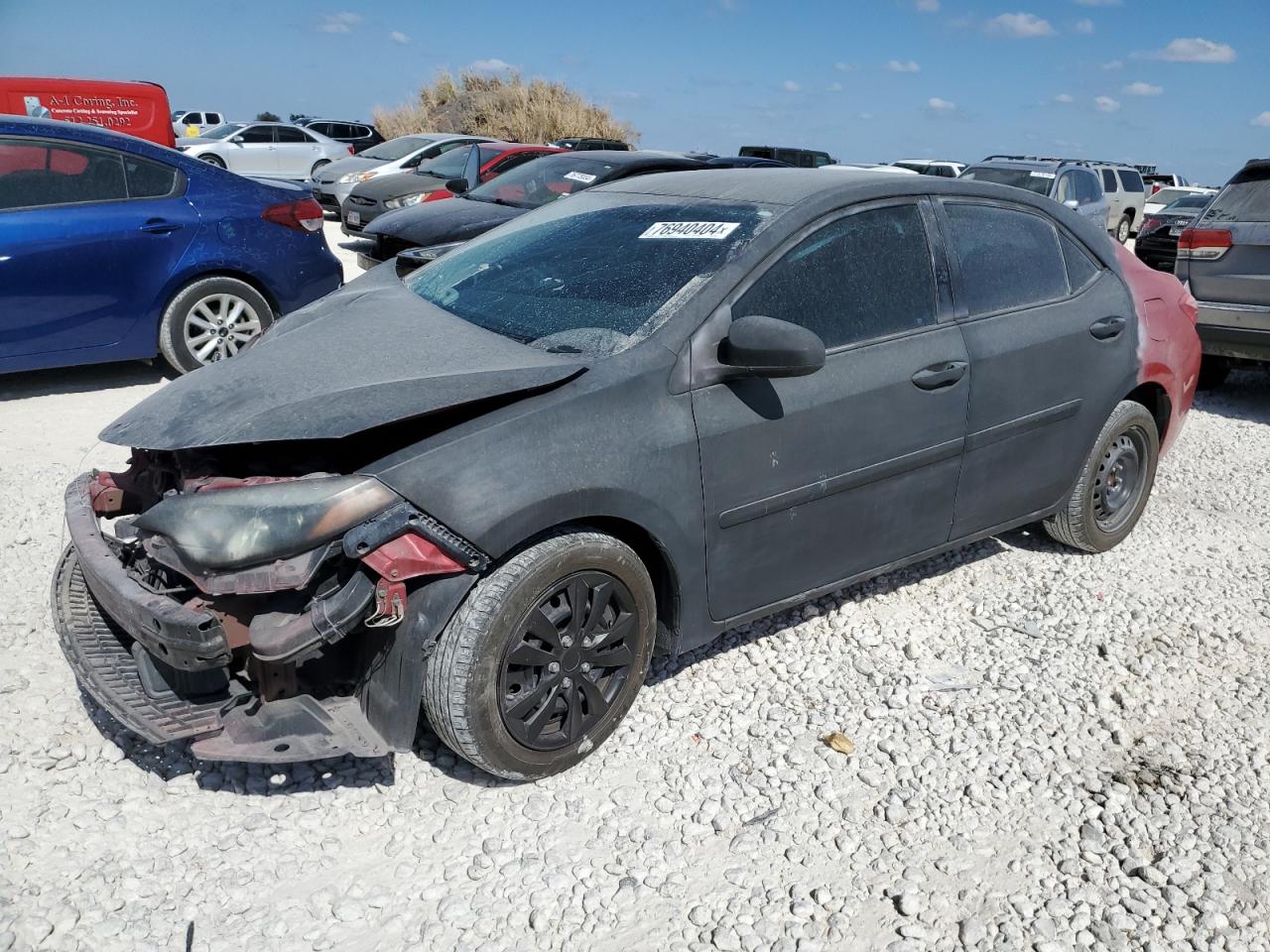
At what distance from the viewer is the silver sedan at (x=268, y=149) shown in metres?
22.4

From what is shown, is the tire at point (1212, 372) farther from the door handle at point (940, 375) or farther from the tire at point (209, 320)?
the tire at point (209, 320)

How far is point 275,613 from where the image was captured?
254 cm

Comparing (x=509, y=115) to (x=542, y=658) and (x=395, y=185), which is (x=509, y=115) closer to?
(x=395, y=185)

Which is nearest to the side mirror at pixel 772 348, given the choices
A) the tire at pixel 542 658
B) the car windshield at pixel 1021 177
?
the tire at pixel 542 658

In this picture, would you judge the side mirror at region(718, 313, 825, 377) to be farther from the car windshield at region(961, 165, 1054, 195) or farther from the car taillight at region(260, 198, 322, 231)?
the car windshield at region(961, 165, 1054, 195)

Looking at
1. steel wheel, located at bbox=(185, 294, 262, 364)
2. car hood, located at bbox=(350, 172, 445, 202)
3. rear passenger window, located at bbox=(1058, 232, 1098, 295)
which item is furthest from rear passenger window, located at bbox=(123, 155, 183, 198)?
car hood, located at bbox=(350, 172, 445, 202)

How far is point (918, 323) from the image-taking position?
11.7 feet

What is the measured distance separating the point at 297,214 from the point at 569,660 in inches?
199

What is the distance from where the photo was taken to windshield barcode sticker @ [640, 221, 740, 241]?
332cm

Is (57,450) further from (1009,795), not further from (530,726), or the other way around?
(1009,795)

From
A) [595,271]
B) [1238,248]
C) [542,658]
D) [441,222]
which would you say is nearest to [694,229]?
[595,271]

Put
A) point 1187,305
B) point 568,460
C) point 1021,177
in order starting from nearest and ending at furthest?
1. point 568,460
2. point 1187,305
3. point 1021,177

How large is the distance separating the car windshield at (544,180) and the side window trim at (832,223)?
17.5 feet

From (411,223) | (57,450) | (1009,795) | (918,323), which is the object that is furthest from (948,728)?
(411,223)
